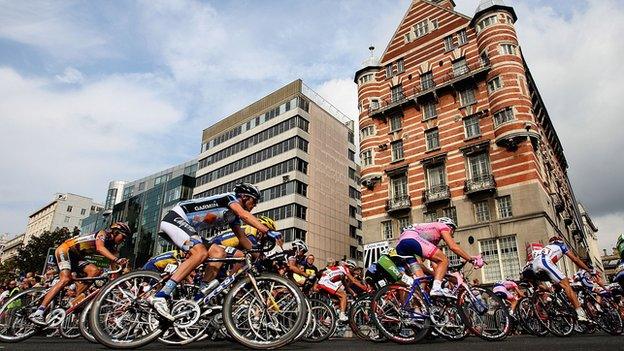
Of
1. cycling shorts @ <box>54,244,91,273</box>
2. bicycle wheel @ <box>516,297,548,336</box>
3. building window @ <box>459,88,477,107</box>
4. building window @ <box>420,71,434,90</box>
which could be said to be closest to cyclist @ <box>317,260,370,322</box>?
bicycle wheel @ <box>516,297,548,336</box>

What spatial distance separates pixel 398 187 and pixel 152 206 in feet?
166

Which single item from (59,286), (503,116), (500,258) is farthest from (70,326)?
(503,116)

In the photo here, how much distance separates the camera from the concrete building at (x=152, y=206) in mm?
63344

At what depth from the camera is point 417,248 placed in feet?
20.9

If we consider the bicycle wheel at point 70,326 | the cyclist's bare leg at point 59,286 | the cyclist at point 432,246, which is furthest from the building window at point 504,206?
the cyclist's bare leg at point 59,286

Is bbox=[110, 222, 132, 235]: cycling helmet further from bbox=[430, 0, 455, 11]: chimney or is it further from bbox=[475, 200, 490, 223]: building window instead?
bbox=[430, 0, 455, 11]: chimney

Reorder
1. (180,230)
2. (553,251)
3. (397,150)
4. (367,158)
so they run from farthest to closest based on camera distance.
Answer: (367,158), (397,150), (553,251), (180,230)

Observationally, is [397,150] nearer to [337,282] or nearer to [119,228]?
[337,282]

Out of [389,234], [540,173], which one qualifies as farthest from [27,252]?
[540,173]

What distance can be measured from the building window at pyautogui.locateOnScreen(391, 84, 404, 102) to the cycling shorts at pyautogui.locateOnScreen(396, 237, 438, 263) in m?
29.6

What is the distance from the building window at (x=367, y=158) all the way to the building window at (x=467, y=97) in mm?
8649

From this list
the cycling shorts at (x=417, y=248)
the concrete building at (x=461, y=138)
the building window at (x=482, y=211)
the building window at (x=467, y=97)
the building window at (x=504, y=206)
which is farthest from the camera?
the building window at (x=467, y=97)

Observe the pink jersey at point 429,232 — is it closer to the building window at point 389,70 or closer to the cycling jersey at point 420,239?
the cycling jersey at point 420,239

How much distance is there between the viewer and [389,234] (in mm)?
31281
